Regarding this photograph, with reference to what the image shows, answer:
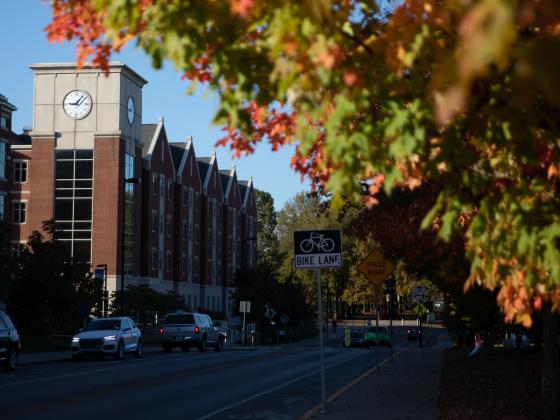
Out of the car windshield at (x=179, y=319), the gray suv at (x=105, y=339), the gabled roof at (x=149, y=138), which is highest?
the gabled roof at (x=149, y=138)

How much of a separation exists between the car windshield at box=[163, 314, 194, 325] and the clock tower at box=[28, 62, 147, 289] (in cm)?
2026

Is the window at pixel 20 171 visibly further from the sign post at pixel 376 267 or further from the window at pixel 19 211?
the sign post at pixel 376 267

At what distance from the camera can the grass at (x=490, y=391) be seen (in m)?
13.6

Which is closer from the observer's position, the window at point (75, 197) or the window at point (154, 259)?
the window at point (75, 197)

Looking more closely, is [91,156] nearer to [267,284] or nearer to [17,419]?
[267,284]

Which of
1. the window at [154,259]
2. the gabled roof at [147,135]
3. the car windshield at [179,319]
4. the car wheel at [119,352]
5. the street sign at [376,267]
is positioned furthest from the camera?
the gabled roof at [147,135]

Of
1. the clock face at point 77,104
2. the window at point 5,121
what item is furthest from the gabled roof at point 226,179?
the window at point 5,121

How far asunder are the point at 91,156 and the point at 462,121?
6003 centimetres

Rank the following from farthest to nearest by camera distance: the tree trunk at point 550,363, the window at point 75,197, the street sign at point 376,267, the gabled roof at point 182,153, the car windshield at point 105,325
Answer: the gabled roof at point 182,153
the window at point 75,197
the car windshield at point 105,325
the street sign at point 376,267
the tree trunk at point 550,363

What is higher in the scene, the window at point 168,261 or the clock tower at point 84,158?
the clock tower at point 84,158

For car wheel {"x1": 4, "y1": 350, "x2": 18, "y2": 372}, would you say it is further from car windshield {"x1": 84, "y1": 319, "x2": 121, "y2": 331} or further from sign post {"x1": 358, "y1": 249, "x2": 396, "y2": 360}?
sign post {"x1": 358, "y1": 249, "x2": 396, "y2": 360}

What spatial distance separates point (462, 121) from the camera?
21.0ft

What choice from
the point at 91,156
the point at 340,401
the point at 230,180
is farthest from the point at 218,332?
the point at 230,180

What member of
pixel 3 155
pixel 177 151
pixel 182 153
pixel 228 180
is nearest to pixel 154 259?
pixel 182 153
